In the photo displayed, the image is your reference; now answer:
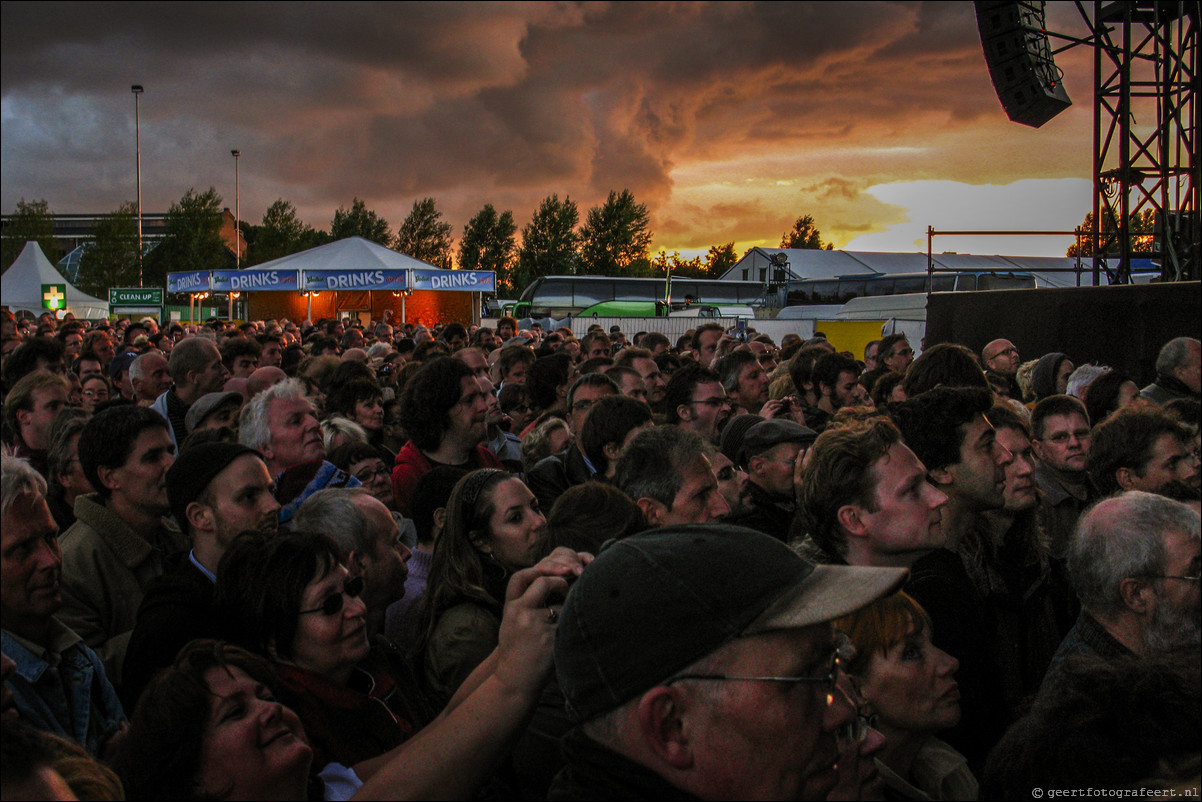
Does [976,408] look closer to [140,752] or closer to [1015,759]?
[1015,759]

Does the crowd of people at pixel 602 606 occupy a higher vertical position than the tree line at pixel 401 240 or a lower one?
lower

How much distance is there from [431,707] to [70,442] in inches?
91.2

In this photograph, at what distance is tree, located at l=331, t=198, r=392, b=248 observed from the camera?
6956 centimetres

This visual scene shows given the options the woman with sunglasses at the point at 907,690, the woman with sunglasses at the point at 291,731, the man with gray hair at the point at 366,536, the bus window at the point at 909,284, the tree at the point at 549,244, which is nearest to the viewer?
the woman with sunglasses at the point at 291,731

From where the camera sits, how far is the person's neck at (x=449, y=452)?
464 centimetres

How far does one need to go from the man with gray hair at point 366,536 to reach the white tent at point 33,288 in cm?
3703

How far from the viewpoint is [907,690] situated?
216 cm

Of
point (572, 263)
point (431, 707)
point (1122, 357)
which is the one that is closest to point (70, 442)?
point (431, 707)

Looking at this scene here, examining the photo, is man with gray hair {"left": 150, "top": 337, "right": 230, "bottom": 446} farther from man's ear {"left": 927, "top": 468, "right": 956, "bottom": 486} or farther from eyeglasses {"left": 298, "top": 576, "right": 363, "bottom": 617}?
man's ear {"left": 927, "top": 468, "right": 956, "bottom": 486}

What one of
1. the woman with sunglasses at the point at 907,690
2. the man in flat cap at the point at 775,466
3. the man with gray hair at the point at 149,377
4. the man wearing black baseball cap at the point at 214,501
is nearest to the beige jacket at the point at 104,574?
the man wearing black baseball cap at the point at 214,501

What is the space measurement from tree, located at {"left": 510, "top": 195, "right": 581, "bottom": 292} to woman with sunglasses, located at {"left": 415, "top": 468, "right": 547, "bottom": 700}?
2326 inches

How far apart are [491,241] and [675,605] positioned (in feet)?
209

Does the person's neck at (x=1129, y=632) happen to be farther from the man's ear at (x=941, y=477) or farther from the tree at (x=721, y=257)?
the tree at (x=721, y=257)

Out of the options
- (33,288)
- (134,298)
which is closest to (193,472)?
(134,298)
